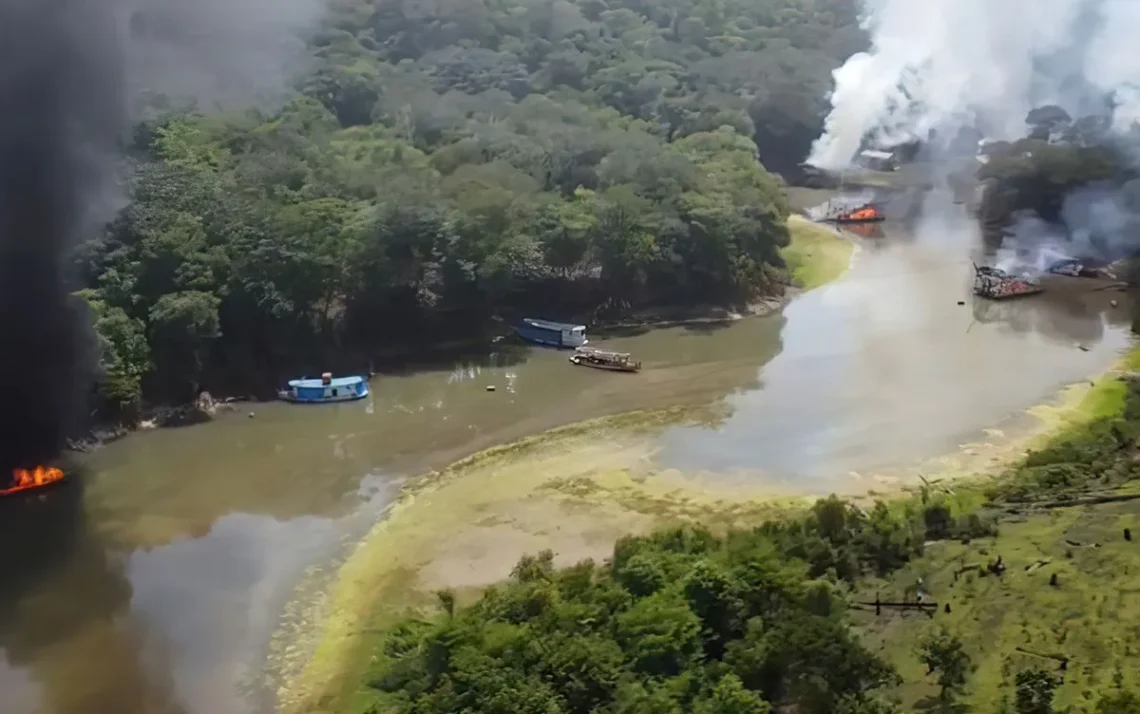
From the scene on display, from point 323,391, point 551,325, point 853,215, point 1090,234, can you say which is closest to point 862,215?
point 853,215

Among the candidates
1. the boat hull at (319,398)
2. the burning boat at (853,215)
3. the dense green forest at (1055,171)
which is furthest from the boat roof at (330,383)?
the dense green forest at (1055,171)

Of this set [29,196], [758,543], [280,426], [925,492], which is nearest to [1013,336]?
[925,492]

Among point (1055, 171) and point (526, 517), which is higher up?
point (1055, 171)

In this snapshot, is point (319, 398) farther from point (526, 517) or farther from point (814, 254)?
point (814, 254)

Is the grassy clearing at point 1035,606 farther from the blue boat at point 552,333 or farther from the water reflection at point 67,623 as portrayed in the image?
the blue boat at point 552,333

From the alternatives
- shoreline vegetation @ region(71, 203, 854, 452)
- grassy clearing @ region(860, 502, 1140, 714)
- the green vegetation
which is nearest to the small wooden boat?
shoreline vegetation @ region(71, 203, 854, 452)

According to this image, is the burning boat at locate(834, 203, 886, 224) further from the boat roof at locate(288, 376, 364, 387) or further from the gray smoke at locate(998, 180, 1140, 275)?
the boat roof at locate(288, 376, 364, 387)
